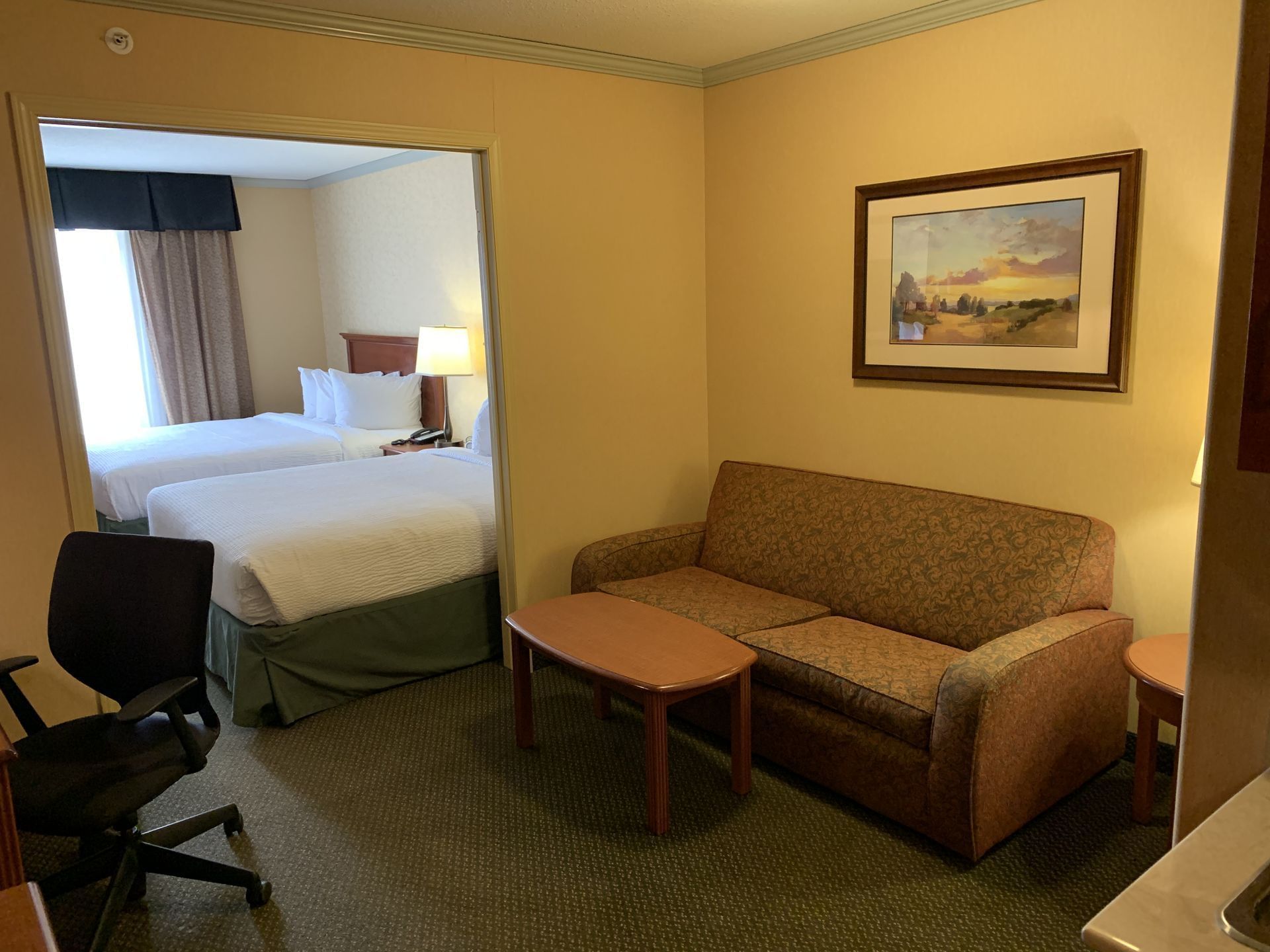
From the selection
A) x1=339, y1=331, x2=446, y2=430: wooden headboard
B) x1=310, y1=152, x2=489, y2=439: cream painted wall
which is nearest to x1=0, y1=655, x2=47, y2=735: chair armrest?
x1=310, y1=152, x2=489, y2=439: cream painted wall

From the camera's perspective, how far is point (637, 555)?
3.75 metres

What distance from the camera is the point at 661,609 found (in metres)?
3.21

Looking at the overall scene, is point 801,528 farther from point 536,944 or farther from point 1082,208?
point 536,944

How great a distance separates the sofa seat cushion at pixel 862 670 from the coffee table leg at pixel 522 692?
77 cm

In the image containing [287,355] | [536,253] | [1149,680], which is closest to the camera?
[1149,680]

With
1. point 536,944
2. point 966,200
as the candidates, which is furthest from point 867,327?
point 536,944

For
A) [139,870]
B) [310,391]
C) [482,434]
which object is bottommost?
[139,870]

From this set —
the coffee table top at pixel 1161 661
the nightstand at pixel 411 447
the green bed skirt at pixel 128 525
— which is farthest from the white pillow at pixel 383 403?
the coffee table top at pixel 1161 661

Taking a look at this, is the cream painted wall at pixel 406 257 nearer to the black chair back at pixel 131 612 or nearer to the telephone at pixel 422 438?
the telephone at pixel 422 438

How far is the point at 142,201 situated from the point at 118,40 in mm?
4753

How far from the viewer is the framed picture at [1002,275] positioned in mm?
2812

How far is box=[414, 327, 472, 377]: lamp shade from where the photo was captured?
18.1 feet

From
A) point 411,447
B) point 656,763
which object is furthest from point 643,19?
point 411,447

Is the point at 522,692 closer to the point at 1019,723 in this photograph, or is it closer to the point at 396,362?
the point at 1019,723
